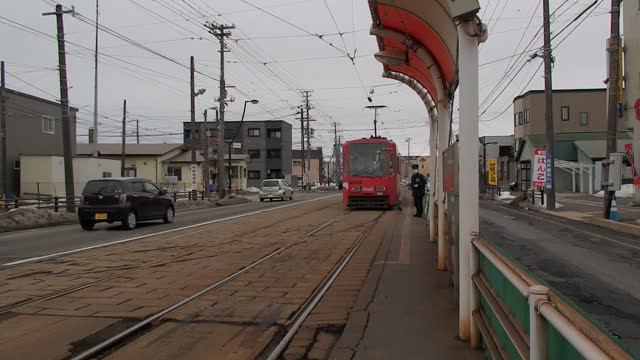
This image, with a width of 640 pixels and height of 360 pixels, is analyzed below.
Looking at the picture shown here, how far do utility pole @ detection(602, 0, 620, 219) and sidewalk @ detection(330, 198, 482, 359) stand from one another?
1207 cm

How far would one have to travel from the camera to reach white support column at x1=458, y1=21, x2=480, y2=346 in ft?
16.6

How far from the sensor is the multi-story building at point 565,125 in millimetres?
47688

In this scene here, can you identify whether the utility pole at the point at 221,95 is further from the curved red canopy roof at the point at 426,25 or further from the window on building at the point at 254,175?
the window on building at the point at 254,175

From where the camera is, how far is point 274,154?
87188 millimetres

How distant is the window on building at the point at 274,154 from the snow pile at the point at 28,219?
2551 inches

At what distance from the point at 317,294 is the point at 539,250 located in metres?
7.22

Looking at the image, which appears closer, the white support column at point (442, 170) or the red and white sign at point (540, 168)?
the white support column at point (442, 170)

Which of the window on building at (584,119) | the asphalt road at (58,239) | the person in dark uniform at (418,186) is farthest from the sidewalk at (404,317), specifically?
the window on building at (584,119)

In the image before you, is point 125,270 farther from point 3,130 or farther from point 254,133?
point 254,133

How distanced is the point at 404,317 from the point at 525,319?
344 centimetres

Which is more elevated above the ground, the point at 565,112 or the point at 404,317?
the point at 565,112

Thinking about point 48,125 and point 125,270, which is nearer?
point 125,270

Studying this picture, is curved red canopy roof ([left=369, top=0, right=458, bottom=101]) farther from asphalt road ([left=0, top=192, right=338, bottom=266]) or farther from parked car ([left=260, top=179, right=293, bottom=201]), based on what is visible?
parked car ([left=260, top=179, right=293, bottom=201])

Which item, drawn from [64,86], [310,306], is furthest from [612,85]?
[64,86]
